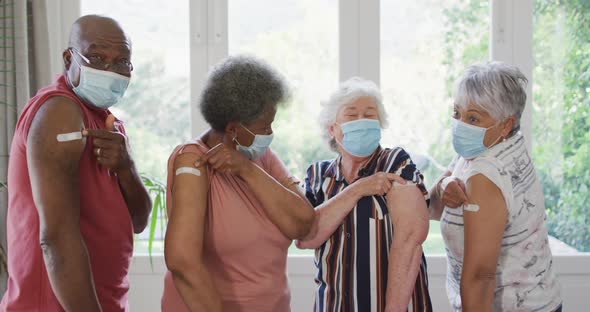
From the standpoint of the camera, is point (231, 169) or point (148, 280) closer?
point (231, 169)

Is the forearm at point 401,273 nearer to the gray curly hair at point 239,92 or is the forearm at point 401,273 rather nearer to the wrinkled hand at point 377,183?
the wrinkled hand at point 377,183

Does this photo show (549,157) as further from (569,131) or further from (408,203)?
(408,203)

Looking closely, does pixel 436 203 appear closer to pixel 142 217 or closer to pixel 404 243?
pixel 404 243

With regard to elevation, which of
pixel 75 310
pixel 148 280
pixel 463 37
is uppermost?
pixel 463 37

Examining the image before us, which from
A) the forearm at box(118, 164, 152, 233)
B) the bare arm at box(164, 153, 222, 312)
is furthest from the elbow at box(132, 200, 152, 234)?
the bare arm at box(164, 153, 222, 312)

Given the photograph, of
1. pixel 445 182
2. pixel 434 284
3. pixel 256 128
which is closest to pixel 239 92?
pixel 256 128

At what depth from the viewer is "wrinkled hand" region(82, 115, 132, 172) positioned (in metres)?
1.44

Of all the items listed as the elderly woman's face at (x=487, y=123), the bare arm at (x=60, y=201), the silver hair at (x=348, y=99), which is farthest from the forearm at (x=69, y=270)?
the elderly woman's face at (x=487, y=123)

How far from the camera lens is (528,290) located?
1.71 m

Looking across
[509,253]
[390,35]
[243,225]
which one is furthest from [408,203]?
[390,35]

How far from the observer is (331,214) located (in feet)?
5.88

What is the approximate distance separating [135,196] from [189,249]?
→ 28cm

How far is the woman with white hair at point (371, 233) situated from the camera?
1.78 m

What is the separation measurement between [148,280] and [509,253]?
2085 mm
